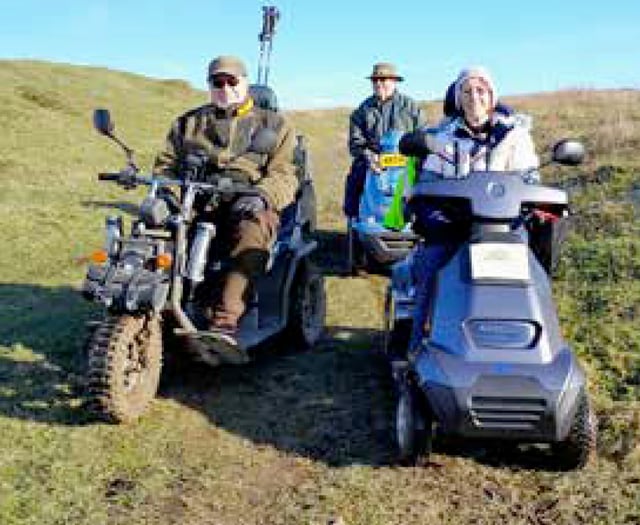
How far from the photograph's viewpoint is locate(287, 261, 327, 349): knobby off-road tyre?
25.0 ft

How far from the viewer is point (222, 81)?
7.18 metres

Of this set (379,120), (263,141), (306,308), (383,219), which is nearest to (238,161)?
(263,141)

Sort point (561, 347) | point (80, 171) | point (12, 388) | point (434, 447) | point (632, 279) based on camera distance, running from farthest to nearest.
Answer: point (80, 171)
point (632, 279)
point (12, 388)
point (434, 447)
point (561, 347)

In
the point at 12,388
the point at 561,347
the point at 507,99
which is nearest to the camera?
the point at 561,347

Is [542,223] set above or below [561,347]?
above

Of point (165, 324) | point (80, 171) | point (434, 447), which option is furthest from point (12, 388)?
point (80, 171)

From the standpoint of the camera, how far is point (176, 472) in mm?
5285

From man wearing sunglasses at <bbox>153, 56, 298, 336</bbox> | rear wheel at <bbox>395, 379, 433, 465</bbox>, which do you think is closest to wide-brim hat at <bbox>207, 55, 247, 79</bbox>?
man wearing sunglasses at <bbox>153, 56, 298, 336</bbox>

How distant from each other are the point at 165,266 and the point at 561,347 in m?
2.37

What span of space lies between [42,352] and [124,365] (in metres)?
1.89

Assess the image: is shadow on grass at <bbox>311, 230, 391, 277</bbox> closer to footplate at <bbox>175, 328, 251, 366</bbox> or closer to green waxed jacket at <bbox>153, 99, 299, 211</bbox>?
green waxed jacket at <bbox>153, 99, 299, 211</bbox>

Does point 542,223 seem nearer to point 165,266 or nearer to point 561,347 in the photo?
point 561,347

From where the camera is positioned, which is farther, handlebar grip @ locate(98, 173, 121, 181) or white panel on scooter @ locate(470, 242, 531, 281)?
handlebar grip @ locate(98, 173, 121, 181)

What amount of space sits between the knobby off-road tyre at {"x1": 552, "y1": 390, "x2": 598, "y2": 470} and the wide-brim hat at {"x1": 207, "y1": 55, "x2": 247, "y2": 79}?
3.48 metres
